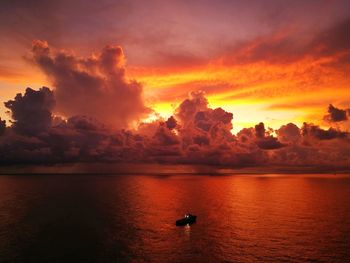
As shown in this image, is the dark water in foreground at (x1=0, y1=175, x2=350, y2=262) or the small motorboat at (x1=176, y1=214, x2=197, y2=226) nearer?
the dark water in foreground at (x1=0, y1=175, x2=350, y2=262)

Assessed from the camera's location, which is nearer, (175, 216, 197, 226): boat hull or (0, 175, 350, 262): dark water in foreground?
(0, 175, 350, 262): dark water in foreground

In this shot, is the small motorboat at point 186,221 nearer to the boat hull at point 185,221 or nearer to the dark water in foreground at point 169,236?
the boat hull at point 185,221

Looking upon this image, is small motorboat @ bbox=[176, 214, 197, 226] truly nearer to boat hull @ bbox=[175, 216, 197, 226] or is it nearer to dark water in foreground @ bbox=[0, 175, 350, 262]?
boat hull @ bbox=[175, 216, 197, 226]

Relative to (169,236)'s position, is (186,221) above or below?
above

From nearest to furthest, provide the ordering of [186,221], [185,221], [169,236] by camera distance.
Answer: [169,236], [185,221], [186,221]

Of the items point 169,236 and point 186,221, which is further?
point 186,221

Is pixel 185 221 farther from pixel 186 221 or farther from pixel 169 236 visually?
pixel 169 236

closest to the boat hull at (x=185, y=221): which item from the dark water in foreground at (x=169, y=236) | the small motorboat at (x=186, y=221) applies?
the small motorboat at (x=186, y=221)

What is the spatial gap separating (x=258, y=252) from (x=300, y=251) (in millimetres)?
10878

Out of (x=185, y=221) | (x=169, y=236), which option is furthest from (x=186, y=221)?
(x=169, y=236)

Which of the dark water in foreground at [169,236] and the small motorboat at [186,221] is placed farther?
the small motorboat at [186,221]

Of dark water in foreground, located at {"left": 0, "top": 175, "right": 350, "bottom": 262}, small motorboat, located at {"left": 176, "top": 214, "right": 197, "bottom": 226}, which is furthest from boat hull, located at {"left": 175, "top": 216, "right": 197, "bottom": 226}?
dark water in foreground, located at {"left": 0, "top": 175, "right": 350, "bottom": 262}

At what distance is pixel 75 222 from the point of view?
113 metres

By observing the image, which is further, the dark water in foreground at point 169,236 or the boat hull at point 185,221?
the boat hull at point 185,221
